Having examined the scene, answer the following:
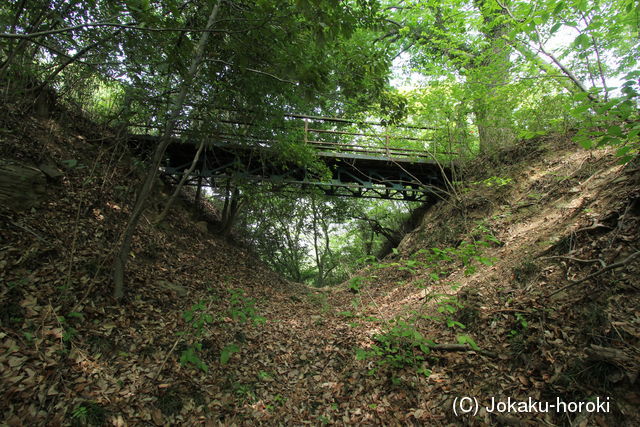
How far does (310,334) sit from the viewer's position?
19.6 feet

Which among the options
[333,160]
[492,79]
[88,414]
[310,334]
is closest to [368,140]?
[333,160]

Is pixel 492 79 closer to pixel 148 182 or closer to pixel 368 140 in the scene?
pixel 368 140

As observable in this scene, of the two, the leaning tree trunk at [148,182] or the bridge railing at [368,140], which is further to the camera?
the bridge railing at [368,140]

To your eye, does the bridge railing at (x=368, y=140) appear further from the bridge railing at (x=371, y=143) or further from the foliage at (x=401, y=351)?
the foliage at (x=401, y=351)

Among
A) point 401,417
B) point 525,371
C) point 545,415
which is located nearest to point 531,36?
point 525,371

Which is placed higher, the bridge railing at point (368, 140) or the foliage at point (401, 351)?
the bridge railing at point (368, 140)

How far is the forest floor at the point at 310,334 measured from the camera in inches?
113

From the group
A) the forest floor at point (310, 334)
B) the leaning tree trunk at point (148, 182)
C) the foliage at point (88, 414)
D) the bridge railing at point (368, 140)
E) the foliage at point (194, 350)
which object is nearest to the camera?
the foliage at point (88, 414)

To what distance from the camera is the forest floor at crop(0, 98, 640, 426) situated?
2.87m

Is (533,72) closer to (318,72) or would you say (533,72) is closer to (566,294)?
(566,294)

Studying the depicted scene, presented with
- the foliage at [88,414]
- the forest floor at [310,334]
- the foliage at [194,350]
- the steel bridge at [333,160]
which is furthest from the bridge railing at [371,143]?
the foliage at [88,414]

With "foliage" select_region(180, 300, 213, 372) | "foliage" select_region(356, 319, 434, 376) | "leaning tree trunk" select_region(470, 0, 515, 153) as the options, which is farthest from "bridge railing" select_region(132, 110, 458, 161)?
"foliage" select_region(356, 319, 434, 376)

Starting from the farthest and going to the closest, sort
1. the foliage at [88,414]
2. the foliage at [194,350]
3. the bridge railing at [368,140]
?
1. the bridge railing at [368,140]
2. the foliage at [194,350]
3. the foliage at [88,414]

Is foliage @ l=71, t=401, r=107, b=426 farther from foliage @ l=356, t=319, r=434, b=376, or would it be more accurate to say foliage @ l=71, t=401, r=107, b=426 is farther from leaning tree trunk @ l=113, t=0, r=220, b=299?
foliage @ l=356, t=319, r=434, b=376
